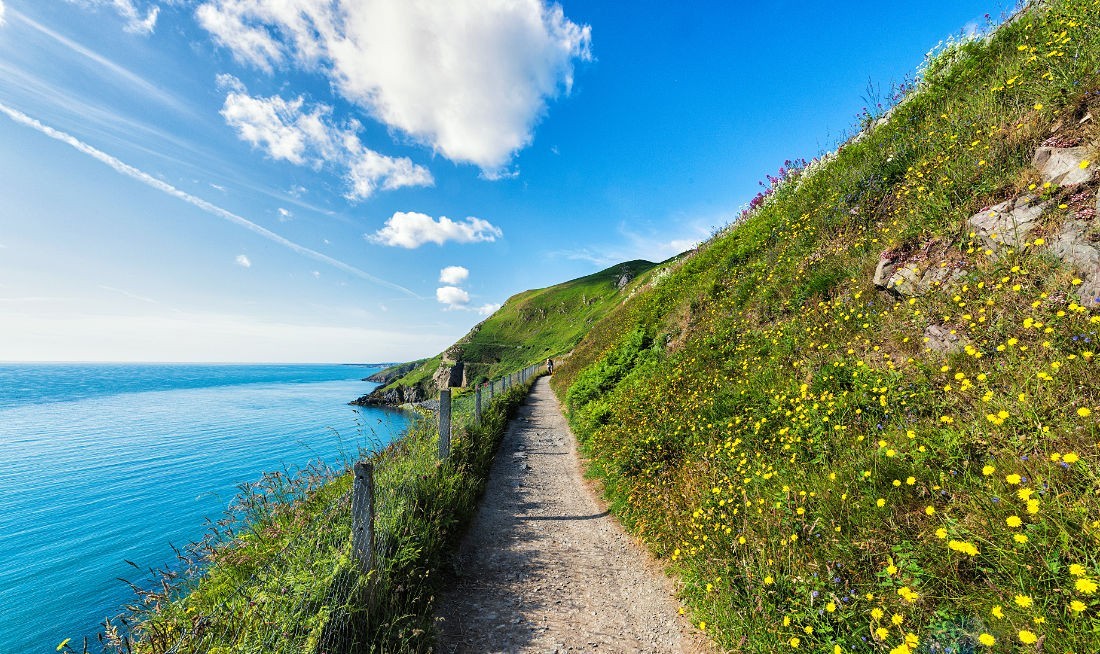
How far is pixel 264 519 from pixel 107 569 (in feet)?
60.6

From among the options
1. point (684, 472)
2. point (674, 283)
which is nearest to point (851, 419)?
point (684, 472)

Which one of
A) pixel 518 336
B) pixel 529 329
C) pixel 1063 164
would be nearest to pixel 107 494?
pixel 1063 164

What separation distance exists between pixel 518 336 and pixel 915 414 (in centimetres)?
10444

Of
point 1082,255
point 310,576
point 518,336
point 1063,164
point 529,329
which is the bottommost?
point 310,576

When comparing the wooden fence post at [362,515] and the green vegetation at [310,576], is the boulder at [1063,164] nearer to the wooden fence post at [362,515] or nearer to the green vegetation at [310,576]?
the wooden fence post at [362,515]

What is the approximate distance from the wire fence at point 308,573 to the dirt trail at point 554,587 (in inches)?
23.1

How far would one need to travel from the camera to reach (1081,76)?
5.69 meters

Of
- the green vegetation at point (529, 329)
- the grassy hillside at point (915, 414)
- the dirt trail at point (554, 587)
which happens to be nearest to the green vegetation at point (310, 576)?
the dirt trail at point (554, 587)

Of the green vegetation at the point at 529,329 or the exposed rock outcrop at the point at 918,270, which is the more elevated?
the green vegetation at the point at 529,329

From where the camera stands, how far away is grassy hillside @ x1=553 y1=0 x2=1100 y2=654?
292 centimetres

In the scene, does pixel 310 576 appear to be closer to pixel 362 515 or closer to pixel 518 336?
pixel 362 515

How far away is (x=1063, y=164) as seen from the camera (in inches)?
204

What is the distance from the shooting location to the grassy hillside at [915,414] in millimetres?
2922

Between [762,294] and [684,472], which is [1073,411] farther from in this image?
[762,294]
